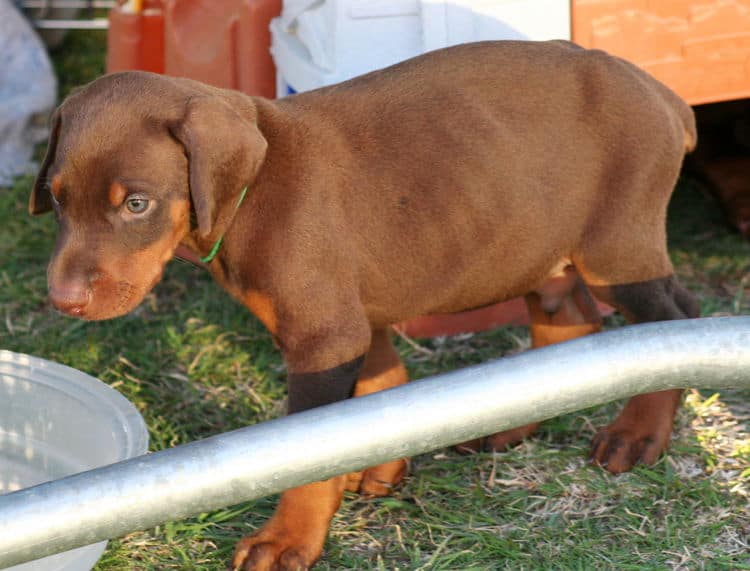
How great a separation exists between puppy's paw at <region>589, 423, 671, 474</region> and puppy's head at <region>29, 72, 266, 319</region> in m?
1.48

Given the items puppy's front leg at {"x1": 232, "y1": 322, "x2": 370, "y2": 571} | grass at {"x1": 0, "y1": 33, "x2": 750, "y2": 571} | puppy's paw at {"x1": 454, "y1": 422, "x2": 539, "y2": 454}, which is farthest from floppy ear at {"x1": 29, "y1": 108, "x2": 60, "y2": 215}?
puppy's paw at {"x1": 454, "y1": 422, "x2": 539, "y2": 454}

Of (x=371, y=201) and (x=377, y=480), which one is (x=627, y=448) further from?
(x=371, y=201)

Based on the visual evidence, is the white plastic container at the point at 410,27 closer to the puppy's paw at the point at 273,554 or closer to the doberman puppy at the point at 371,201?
the doberman puppy at the point at 371,201

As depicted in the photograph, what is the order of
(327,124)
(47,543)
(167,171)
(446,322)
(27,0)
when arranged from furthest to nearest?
(27,0)
(446,322)
(327,124)
(167,171)
(47,543)

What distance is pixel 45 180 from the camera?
2.91 m

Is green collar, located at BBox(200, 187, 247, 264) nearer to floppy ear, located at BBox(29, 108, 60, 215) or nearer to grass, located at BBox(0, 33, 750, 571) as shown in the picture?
floppy ear, located at BBox(29, 108, 60, 215)

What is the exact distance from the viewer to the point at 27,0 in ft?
23.8

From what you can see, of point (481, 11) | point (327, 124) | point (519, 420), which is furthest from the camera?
point (481, 11)

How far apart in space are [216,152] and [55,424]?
3.53 ft

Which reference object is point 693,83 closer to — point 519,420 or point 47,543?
point 519,420

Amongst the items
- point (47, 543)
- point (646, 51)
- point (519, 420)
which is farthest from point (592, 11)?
point (47, 543)

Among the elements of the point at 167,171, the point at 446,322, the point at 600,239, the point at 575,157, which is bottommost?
the point at 446,322

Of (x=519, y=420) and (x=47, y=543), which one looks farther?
(x=519, y=420)

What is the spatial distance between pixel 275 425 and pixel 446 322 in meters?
2.41
